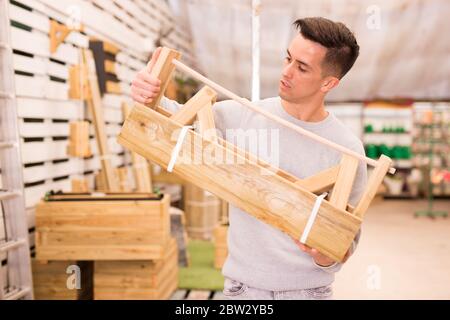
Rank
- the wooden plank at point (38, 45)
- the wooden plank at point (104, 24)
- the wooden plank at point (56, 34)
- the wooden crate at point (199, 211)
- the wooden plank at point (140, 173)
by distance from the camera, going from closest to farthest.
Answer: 1. the wooden plank at point (38, 45)
2. the wooden plank at point (56, 34)
3. the wooden plank at point (104, 24)
4. the wooden plank at point (140, 173)
5. the wooden crate at point (199, 211)

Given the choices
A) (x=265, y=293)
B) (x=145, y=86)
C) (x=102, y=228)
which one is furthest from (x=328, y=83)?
(x=102, y=228)

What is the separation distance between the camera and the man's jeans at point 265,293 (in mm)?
1599

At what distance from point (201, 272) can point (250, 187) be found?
10.3ft

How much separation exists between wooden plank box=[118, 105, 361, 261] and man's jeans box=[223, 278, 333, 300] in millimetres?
256

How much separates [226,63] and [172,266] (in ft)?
12.4

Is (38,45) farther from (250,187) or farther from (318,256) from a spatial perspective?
(318,256)

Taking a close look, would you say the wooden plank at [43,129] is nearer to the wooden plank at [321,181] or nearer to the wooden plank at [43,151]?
the wooden plank at [43,151]

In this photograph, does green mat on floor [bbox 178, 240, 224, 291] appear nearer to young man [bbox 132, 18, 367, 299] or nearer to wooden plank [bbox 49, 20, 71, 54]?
wooden plank [bbox 49, 20, 71, 54]

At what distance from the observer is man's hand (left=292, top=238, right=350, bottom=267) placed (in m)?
1.45

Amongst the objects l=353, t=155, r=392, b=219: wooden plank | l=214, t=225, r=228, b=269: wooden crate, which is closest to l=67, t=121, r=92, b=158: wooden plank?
l=214, t=225, r=228, b=269: wooden crate

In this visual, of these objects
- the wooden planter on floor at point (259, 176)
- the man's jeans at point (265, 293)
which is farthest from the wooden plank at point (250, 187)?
the man's jeans at point (265, 293)

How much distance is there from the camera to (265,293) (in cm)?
160

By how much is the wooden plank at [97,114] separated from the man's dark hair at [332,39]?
2.56 metres
